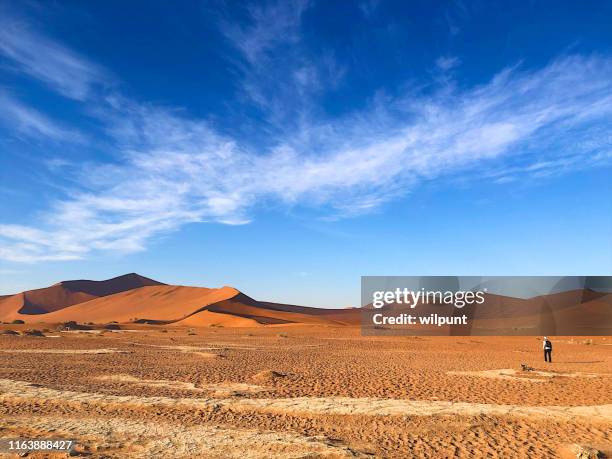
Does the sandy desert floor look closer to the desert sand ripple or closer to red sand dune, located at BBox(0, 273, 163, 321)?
the desert sand ripple

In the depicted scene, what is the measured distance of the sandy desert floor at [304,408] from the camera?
8852mm

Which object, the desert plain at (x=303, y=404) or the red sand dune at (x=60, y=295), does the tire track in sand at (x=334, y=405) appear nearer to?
the desert plain at (x=303, y=404)

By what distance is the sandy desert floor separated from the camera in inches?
348

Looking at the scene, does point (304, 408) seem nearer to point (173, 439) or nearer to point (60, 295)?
point (173, 439)

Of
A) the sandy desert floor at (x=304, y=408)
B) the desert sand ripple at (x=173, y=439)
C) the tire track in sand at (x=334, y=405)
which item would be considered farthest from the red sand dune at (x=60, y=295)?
the desert sand ripple at (x=173, y=439)

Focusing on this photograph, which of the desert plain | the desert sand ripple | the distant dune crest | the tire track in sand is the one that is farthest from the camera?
the distant dune crest

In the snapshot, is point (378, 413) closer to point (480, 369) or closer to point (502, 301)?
point (480, 369)

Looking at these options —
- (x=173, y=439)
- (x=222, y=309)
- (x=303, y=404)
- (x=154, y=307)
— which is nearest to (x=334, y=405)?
(x=303, y=404)

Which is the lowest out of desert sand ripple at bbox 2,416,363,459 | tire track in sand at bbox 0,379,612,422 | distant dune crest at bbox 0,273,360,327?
→ desert sand ripple at bbox 2,416,363,459

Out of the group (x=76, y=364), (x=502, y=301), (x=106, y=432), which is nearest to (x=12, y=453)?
(x=106, y=432)

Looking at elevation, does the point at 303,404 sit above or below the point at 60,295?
below

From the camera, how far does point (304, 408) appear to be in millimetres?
11656

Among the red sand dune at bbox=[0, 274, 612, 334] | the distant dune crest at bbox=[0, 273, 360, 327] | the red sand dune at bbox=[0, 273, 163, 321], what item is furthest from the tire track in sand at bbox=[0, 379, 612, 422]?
the red sand dune at bbox=[0, 273, 163, 321]

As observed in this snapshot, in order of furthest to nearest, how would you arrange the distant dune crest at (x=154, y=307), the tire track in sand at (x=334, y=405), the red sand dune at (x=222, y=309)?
1. the distant dune crest at (x=154, y=307)
2. the red sand dune at (x=222, y=309)
3. the tire track in sand at (x=334, y=405)
